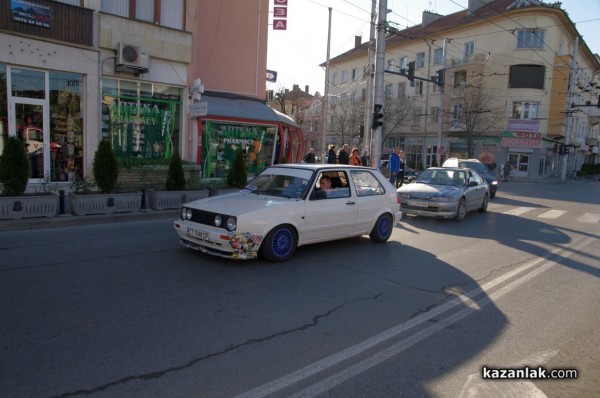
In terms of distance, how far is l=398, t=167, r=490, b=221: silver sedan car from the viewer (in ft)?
39.6

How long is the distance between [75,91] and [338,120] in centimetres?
4385

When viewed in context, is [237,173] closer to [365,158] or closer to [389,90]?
[365,158]

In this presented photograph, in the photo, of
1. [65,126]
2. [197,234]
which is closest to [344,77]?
[65,126]

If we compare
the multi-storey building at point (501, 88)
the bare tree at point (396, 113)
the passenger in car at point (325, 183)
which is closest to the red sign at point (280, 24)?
the passenger in car at point (325, 183)

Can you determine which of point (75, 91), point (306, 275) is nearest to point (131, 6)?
point (75, 91)

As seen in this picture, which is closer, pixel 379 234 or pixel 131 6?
pixel 379 234

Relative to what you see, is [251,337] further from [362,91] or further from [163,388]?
[362,91]

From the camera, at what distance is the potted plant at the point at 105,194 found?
10.2m

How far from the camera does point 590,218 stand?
47.4 feet

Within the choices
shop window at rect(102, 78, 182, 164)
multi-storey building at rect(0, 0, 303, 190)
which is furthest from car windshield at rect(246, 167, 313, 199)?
shop window at rect(102, 78, 182, 164)

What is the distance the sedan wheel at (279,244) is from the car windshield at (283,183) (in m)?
0.63

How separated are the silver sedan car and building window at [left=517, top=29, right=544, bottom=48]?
34483mm

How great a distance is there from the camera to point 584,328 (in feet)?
16.2

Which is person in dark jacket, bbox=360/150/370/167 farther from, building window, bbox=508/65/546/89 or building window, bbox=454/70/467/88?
building window, bbox=454/70/467/88
